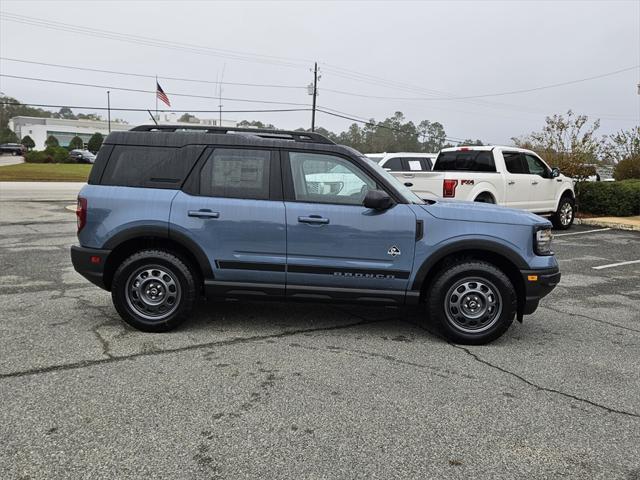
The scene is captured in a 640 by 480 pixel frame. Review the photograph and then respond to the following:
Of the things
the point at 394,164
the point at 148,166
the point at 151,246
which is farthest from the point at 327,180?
the point at 394,164

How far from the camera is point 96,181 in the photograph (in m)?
4.92

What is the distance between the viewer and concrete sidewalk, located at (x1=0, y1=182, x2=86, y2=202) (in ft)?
68.6

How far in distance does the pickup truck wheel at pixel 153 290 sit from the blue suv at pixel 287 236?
0.04ft

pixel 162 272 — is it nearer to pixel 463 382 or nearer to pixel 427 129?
pixel 463 382

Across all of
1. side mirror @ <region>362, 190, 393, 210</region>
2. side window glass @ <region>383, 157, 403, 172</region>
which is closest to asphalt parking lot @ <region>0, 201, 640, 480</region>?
side mirror @ <region>362, 190, 393, 210</region>

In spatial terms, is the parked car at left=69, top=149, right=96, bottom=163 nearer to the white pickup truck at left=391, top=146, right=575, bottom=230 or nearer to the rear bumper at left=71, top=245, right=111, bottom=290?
the white pickup truck at left=391, top=146, right=575, bottom=230

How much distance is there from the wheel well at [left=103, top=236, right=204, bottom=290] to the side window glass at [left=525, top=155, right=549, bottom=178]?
33.1 feet

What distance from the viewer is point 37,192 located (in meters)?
22.9

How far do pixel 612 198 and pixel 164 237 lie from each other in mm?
15339

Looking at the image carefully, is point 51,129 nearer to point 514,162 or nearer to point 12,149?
point 12,149

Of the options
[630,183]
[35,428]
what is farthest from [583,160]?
[35,428]

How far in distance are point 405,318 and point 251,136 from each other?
8.22 feet

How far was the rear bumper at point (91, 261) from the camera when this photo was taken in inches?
192

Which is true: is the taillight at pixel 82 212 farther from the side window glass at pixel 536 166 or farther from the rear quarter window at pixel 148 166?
the side window glass at pixel 536 166
